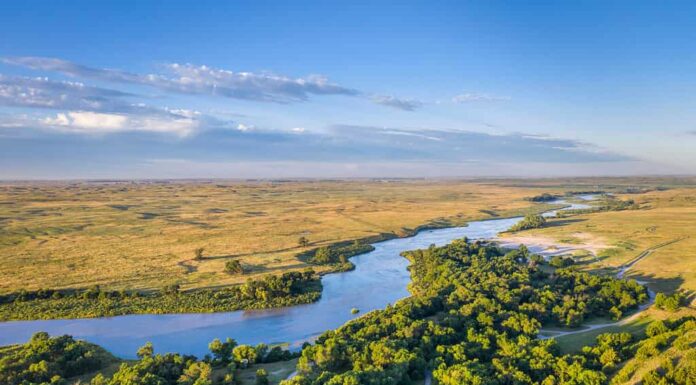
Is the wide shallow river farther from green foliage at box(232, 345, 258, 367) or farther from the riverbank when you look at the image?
green foliage at box(232, 345, 258, 367)

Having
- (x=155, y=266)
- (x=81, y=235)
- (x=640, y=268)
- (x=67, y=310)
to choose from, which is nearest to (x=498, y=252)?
(x=640, y=268)

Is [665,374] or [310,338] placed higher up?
[665,374]

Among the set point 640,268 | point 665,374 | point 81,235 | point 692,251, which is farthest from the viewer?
point 81,235

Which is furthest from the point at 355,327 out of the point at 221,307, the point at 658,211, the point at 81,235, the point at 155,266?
the point at 658,211

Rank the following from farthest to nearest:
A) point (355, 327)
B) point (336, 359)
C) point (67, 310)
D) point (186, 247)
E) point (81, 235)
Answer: point (81, 235) → point (186, 247) → point (67, 310) → point (355, 327) → point (336, 359)

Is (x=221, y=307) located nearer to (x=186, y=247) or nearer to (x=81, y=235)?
(x=186, y=247)

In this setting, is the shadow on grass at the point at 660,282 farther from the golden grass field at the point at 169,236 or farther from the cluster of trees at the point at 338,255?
the golden grass field at the point at 169,236

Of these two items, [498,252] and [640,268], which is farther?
[498,252]
